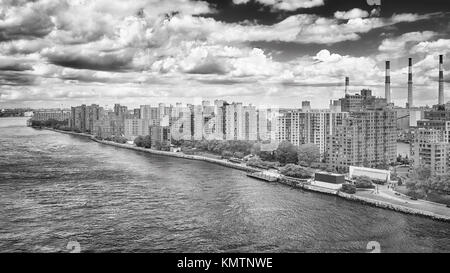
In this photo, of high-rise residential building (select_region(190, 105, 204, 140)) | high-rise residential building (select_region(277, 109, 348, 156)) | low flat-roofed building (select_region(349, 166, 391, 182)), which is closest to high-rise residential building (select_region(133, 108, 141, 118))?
high-rise residential building (select_region(190, 105, 204, 140))

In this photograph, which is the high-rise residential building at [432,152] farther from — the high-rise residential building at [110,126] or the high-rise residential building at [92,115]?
the high-rise residential building at [92,115]

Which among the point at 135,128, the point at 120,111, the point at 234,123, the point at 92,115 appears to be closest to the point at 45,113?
the point at 234,123

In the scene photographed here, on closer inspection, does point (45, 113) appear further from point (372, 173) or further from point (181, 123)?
point (181, 123)

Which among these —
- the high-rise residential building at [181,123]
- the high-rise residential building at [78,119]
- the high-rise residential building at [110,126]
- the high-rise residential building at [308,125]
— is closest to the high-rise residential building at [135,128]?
the high-rise residential building at [110,126]

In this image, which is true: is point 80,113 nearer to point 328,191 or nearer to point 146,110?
point 146,110

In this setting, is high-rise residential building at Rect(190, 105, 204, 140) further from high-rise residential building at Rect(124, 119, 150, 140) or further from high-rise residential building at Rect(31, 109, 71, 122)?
high-rise residential building at Rect(31, 109, 71, 122)
